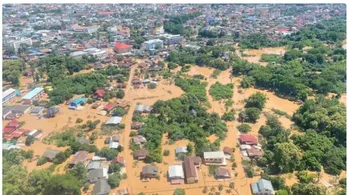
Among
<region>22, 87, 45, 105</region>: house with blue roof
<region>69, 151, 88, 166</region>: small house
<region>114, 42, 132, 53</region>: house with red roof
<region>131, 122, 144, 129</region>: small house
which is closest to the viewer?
<region>69, 151, 88, 166</region>: small house

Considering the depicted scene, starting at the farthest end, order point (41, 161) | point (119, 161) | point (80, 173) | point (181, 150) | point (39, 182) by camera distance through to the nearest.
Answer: point (181, 150)
point (41, 161)
point (119, 161)
point (80, 173)
point (39, 182)

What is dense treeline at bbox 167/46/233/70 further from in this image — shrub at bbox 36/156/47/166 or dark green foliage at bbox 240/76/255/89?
shrub at bbox 36/156/47/166

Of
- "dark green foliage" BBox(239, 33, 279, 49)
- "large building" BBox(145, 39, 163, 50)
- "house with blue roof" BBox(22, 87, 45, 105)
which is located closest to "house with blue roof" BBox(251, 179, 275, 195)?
"house with blue roof" BBox(22, 87, 45, 105)

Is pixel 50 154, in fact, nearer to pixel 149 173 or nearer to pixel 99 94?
pixel 149 173

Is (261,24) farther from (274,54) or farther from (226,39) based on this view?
(274,54)

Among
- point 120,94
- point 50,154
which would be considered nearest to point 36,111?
point 120,94

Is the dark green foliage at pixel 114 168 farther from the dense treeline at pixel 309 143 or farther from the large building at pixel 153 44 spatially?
the large building at pixel 153 44

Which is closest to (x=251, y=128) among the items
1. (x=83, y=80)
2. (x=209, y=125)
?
(x=209, y=125)
